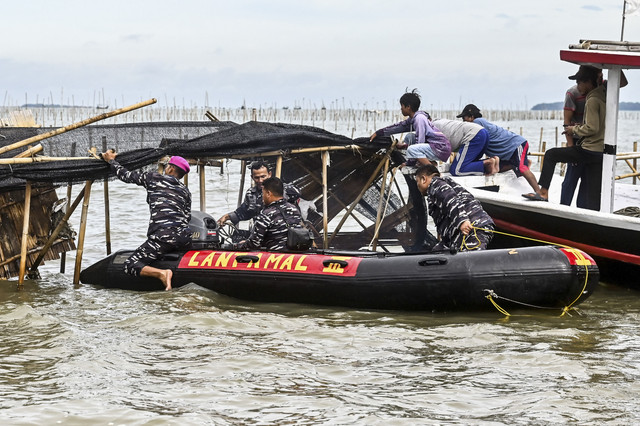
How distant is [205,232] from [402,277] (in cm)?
280

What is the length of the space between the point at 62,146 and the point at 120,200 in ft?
38.5

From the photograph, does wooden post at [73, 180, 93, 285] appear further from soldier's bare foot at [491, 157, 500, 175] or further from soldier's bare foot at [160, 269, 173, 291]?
soldier's bare foot at [491, 157, 500, 175]

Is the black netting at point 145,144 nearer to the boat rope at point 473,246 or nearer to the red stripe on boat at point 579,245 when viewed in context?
the red stripe on boat at point 579,245

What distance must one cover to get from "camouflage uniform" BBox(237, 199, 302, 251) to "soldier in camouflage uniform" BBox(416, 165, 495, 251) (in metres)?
1.54

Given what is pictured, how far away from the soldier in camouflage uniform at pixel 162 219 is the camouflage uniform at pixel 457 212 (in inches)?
114

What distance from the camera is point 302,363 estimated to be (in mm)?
7289

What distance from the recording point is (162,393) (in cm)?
653

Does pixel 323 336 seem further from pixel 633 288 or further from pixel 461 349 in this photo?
pixel 633 288

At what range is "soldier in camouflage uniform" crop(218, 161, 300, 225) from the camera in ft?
36.3

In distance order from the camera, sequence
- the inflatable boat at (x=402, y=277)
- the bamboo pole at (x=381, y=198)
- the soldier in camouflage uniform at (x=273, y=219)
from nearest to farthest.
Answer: the inflatable boat at (x=402, y=277) < the soldier in camouflage uniform at (x=273, y=219) < the bamboo pole at (x=381, y=198)

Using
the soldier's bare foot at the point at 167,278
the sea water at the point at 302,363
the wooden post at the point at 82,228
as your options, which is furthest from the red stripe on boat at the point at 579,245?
the wooden post at the point at 82,228

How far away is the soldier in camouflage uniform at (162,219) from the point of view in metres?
10.0

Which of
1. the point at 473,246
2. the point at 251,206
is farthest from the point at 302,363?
the point at 251,206

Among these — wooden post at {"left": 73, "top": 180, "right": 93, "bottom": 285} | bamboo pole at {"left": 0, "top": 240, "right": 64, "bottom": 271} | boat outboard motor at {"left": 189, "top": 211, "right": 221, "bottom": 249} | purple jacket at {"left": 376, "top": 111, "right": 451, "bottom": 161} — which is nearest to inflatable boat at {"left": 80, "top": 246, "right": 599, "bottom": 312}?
boat outboard motor at {"left": 189, "top": 211, "right": 221, "bottom": 249}
